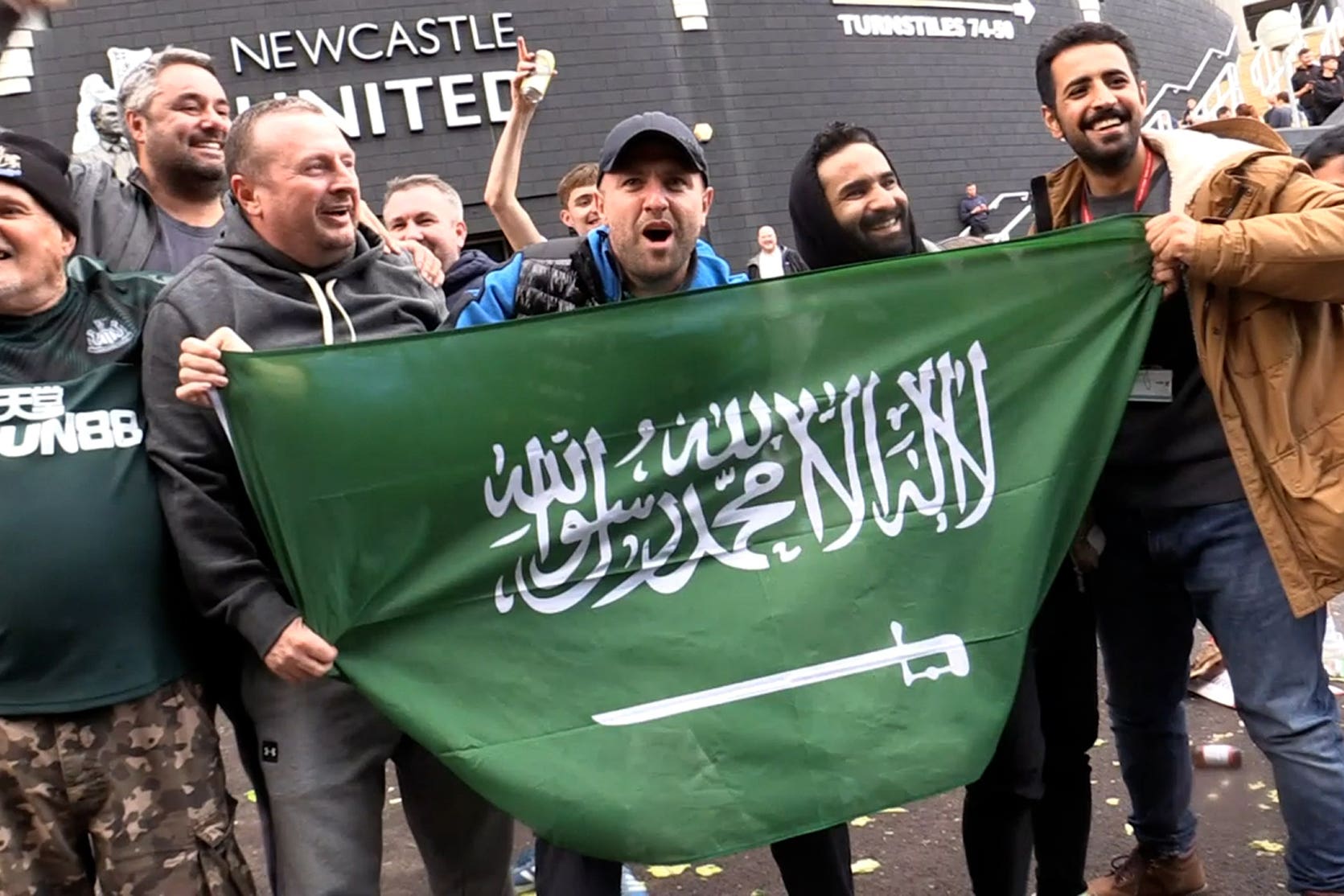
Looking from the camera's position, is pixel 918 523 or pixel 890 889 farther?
pixel 890 889

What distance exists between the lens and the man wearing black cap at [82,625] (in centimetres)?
248

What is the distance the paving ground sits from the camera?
3.64 meters

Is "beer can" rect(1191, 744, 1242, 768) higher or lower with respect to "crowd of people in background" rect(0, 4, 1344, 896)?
lower

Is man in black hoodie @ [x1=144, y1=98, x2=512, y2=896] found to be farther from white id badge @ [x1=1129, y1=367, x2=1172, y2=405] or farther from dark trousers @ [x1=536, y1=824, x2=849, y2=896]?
white id badge @ [x1=1129, y1=367, x2=1172, y2=405]

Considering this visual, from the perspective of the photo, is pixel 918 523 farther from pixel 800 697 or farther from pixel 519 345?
pixel 519 345

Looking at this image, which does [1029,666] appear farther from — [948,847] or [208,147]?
[208,147]

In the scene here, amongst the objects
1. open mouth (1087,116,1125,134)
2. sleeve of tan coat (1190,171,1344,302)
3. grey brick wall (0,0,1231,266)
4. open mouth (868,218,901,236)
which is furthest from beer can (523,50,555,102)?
grey brick wall (0,0,1231,266)

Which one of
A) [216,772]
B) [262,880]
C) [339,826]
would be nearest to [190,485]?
[216,772]

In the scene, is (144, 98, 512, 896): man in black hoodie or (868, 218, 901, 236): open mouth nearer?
(144, 98, 512, 896): man in black hoodie

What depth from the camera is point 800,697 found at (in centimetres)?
270

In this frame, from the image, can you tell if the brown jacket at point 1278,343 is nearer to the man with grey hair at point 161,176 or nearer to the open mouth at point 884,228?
the open mouth at point 884,228

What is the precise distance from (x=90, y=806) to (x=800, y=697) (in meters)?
1.68

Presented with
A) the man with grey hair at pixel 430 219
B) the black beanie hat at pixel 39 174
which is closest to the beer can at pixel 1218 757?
the man with grey hair at pixel 430 219

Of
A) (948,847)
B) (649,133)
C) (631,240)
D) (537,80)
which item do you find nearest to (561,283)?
(631,240)
